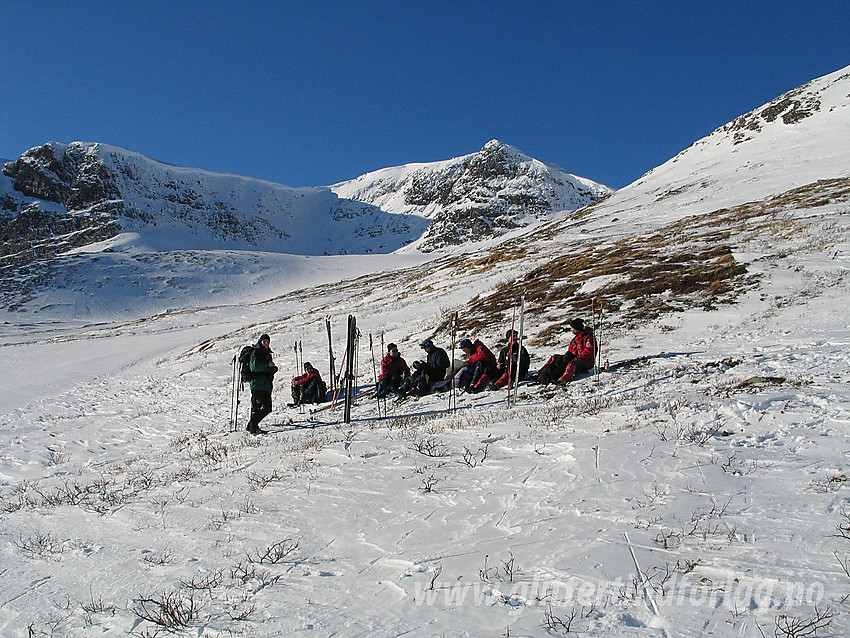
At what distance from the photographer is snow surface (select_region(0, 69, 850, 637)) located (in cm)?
275

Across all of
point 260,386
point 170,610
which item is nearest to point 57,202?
point 260,386

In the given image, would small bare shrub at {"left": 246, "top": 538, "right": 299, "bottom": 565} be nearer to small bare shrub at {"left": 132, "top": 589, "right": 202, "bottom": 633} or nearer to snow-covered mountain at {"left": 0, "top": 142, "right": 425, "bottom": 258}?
small bare shrub at {"left": 132, "top": 589, "right": 202, "bottom": 633}

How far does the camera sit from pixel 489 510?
412cm

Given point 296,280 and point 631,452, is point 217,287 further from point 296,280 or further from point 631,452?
point 631,452

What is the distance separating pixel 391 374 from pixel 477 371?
2.27 meters

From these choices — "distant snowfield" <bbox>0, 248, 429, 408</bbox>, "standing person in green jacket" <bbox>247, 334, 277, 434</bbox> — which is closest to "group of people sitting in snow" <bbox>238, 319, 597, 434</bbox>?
"standing person in green jacket" <bbox>247, 334, 277, 434</bbox>

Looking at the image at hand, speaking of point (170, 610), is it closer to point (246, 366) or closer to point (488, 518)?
point (488, 518)

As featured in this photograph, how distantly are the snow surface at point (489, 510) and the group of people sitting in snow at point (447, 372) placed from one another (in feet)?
1.67

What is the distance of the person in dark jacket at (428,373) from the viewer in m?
11.3

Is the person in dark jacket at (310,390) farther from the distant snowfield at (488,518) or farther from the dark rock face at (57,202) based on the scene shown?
the dark rock face at (57,202)

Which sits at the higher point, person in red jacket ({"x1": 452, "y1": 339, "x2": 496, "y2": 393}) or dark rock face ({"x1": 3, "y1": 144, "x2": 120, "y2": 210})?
dark rock face ({"x1": 3, "y1": 144, "x2": 120, "y2": 210})

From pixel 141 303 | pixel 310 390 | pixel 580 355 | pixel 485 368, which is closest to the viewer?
pixel 580 355

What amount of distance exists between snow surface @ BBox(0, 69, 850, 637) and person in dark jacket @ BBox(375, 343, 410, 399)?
985 mm

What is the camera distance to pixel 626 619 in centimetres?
258
